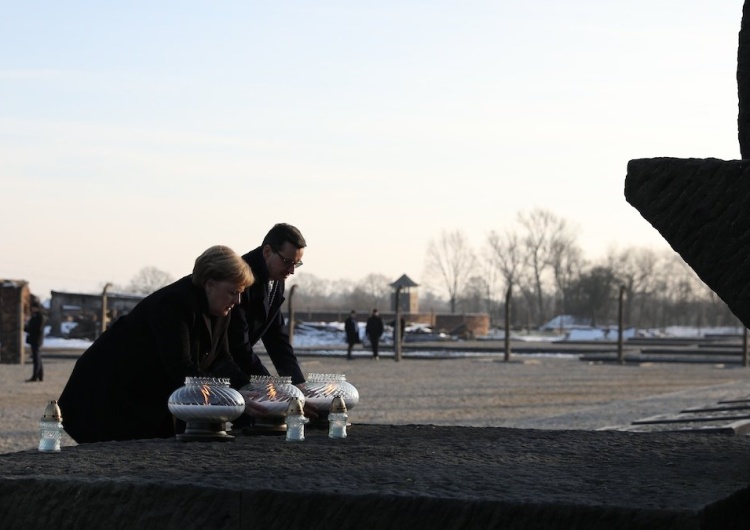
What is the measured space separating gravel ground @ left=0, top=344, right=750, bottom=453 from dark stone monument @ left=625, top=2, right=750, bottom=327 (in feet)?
26.9

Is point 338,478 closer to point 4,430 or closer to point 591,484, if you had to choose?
point 591,484

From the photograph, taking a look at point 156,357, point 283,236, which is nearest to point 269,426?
point 156,357

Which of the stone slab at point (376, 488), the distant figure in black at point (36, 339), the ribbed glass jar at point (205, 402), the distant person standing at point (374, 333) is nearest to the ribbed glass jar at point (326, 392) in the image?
the ribbed glass jar at point (205, 402)

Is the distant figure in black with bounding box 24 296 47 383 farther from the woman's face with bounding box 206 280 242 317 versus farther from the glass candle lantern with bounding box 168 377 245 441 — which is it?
the glass candle lantern with bounding box 168 377 245 441

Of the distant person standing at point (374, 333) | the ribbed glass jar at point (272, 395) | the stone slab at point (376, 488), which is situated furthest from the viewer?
the distant person standing at point (374, 333)

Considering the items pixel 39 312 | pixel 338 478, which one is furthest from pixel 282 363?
pixel 39 312

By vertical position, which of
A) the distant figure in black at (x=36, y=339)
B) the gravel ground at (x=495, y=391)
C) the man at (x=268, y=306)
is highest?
the man at (x=268, y=306)

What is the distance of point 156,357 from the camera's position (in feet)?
14.3

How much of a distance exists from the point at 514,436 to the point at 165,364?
3.90 ft

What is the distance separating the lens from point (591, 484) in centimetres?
252

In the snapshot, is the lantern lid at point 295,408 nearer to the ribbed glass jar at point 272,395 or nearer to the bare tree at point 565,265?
the ribbed glass jar at point 272,395

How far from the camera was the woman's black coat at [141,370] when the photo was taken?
13.8 ft

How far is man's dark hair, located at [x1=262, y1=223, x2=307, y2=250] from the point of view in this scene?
5000mm

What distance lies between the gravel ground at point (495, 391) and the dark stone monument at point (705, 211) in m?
8.21
